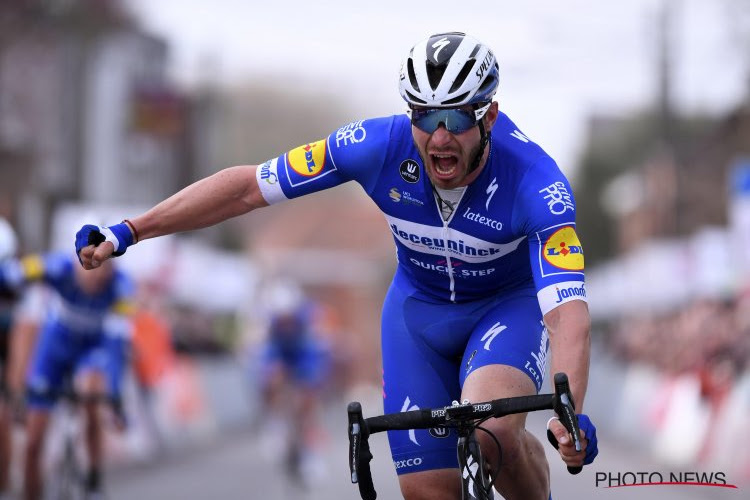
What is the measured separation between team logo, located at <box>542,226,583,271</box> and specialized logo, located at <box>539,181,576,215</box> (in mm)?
80

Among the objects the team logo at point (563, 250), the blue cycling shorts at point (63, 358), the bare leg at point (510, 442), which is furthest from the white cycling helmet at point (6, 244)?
the team logo at point (563, 250)

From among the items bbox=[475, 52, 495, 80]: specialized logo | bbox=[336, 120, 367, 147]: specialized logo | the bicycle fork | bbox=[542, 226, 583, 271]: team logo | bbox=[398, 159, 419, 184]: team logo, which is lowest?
the bicycle fork

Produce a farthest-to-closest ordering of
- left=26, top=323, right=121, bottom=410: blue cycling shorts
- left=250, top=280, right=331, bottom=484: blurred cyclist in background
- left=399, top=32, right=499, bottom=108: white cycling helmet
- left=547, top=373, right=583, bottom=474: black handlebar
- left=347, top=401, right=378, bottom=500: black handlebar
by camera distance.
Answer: left=250, top=280, right=331, bottom=484: blurred cyclist in background < left=26, top=323, right=121, bottom=410: blue cycling shorts < left=399, top=32, right=499, bottom=108: white cycling helmet < left=347, top=401, right=378, bottom=500: black handlebar < left=547, top=373, right=583, bottom=474: black handlebar

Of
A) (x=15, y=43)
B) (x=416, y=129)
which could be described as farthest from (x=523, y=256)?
(x=15, y=43)

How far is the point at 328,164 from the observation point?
611 cm

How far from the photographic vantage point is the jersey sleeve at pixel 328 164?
19.9ft

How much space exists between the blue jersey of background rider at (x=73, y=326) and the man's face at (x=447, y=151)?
234 inches

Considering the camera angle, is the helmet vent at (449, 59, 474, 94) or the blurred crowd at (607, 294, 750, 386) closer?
the helmet vent at (449, 59, 474, 94)

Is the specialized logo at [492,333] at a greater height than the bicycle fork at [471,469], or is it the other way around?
the specialized logo at [492,333]

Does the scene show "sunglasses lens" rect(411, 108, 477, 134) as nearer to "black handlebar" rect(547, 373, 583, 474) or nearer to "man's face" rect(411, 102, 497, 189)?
"man's face" rect(411, 102, 497, 189)

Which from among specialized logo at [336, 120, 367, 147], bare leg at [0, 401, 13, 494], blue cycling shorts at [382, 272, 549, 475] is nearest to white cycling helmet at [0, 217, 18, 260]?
bare leg at [0, 401, 13, 494]

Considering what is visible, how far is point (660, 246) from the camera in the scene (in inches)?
1174

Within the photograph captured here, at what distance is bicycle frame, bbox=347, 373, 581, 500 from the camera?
4879mm

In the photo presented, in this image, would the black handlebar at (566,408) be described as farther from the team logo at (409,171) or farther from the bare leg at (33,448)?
the bare leg at (33,448)
